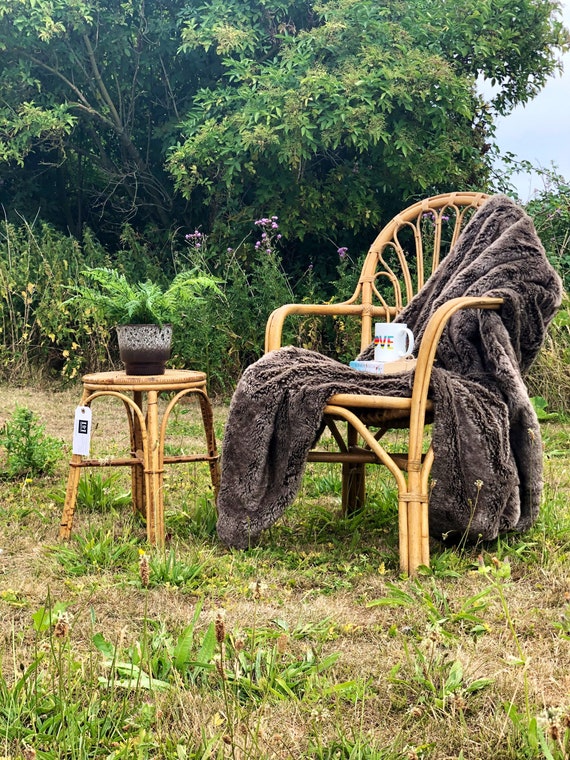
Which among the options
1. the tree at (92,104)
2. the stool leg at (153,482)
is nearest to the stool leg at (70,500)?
the stool leg at (153,482)

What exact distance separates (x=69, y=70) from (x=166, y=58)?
0.84 meters

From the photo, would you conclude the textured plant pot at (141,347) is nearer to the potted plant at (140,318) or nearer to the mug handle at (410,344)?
the potted plant at (140,318)

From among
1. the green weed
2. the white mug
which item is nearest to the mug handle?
the white mug

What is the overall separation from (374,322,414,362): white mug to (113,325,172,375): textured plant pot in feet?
2.20

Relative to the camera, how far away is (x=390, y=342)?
249cm

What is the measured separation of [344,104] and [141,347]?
11.8 feet

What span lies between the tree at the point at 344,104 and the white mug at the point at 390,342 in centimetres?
323

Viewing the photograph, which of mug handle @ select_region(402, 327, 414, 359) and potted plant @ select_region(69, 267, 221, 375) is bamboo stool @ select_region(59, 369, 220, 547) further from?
mug handle @ select_region(402, 327, 414, 359)

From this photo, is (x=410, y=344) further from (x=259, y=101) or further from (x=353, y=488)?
(x=259, y=101)

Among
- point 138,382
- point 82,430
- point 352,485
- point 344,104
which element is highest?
point 344,104

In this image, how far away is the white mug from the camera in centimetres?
249

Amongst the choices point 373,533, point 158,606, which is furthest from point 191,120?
point 158,606

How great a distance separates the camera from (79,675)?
1.48 metres

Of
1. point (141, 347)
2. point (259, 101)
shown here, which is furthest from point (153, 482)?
point (259, 101)
